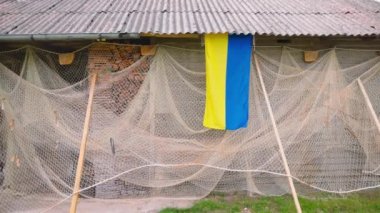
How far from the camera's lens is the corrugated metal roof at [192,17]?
440 centimetres

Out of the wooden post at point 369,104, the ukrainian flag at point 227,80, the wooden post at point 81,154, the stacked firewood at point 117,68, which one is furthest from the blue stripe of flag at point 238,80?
the wooden post at point 81,154

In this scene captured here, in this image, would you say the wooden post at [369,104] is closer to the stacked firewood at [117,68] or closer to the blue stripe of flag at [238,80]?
the blue stripe of flag at [238,80]

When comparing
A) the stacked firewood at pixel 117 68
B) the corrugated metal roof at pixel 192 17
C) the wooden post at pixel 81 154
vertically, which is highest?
the corrugated metal roof at pixel 192 17

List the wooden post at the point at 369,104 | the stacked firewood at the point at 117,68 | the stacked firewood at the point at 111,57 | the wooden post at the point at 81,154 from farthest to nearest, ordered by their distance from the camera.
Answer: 1. the stacked firewood at the point at 111,57
2. the stacked firewood at the point at 117,68
3. the wooden post at the point at 369,104
4. the wooden post at the point at 81,154

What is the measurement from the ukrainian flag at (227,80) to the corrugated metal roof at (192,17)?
17 cm

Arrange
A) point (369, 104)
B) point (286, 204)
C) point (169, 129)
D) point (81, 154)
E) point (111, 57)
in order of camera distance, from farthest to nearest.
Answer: point (111, 57) → point (286, 204) → point (169, 129) → point (369, 104) → point (81, 154)

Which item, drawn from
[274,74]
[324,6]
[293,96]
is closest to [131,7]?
[274,74]

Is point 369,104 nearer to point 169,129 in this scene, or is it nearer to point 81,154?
point 169,129

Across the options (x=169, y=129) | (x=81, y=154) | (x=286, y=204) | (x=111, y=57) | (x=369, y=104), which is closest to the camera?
(x=81, y=154)

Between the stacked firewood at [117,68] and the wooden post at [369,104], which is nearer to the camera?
the wooden post at [369,104]

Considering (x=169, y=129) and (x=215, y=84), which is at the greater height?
(x=215, y=84)

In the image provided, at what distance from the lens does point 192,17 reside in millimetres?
4910

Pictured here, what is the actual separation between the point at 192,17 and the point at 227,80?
1280mm

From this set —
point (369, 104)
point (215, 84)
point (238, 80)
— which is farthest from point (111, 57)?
point (369, 104)
